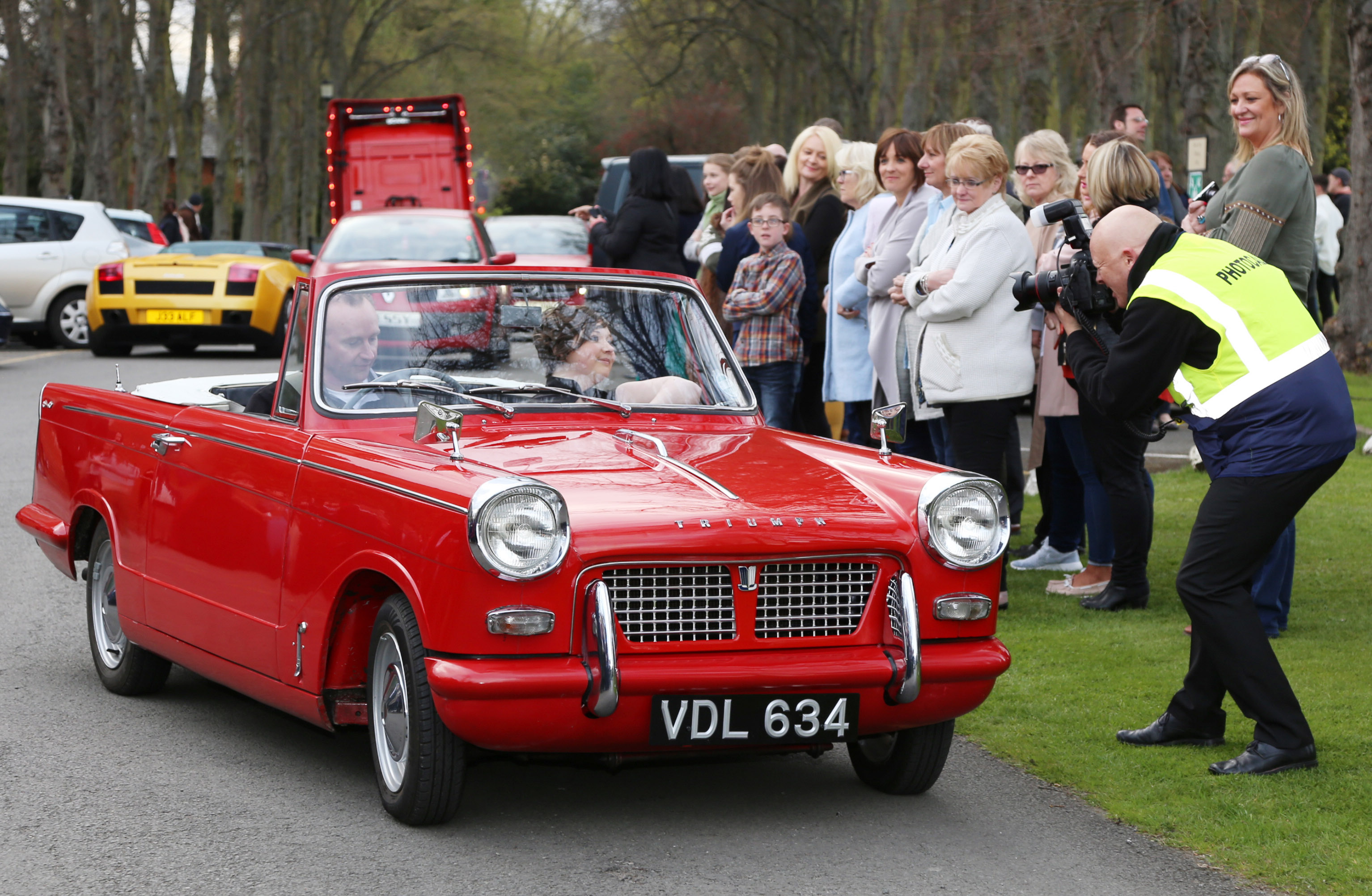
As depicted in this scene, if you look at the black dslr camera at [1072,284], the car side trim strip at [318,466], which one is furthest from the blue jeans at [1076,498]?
the car side trim strip at [318,466]

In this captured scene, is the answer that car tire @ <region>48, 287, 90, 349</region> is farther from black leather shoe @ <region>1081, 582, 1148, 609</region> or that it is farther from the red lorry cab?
black leather shoe @ <region>1081, 582, 1148, 609</region>

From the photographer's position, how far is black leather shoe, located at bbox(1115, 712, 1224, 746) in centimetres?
546

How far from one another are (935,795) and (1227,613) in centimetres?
101

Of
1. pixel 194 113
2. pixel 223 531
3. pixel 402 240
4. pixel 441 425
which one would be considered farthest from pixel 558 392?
pixel 194 113

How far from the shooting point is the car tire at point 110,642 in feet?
20.0

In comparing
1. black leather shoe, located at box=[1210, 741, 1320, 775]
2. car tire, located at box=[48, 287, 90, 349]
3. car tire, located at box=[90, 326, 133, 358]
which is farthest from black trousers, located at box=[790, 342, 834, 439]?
car tire, located at box=[48, 287, 90, 349]

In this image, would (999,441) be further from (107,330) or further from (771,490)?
(107,330)

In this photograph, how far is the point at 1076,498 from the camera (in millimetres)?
8578

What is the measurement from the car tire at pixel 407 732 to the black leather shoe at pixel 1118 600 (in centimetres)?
386

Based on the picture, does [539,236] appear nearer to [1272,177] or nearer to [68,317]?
[68,317]

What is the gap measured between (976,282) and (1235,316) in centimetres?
244

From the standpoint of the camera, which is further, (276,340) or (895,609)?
(276,340)

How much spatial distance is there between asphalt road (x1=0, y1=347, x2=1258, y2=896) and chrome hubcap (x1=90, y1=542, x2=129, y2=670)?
0.28 metres

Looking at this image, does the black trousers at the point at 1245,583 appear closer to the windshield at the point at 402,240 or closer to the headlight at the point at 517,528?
the headlight at the point at 517,528
